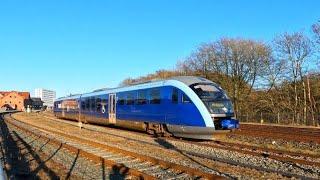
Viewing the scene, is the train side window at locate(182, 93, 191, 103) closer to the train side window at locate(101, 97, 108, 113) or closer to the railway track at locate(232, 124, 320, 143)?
the railway track at locate(232, 124, 320, 143)

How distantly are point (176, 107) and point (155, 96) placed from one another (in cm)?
250

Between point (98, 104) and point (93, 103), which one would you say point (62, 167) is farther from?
point (93, 103)

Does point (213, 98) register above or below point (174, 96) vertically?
below

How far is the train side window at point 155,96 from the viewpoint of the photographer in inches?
893

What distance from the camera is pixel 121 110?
28.6 metres

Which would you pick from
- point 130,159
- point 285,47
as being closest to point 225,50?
point 285,47

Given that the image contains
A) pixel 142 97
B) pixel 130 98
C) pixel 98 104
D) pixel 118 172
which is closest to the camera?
pixel 118 172

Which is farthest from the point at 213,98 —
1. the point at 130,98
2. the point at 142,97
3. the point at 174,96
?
the point at 130,98

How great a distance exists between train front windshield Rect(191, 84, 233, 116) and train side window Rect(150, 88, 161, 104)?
3.07 metres

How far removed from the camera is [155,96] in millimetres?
23016

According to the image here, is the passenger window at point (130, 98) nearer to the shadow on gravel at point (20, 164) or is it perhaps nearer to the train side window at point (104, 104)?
the train side window at point (104, 104)

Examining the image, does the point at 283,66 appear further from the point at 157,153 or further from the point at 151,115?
the point at 157,153

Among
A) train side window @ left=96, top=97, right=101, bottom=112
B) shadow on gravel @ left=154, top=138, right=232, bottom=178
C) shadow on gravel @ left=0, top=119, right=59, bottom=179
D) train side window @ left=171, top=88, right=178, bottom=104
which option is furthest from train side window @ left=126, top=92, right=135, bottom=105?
shadow on gravel @ left=0, top=119, right=59, bottom=179

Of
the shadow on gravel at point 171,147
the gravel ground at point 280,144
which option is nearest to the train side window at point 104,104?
the gravel ground at point 280,144
